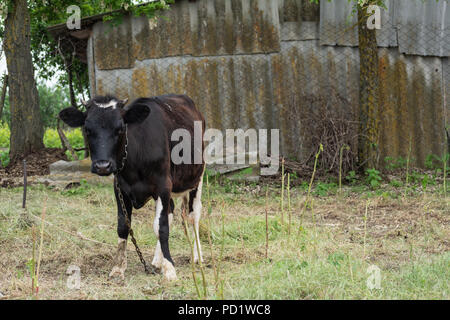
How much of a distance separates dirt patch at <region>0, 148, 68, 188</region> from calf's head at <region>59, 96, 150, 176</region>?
5.38m

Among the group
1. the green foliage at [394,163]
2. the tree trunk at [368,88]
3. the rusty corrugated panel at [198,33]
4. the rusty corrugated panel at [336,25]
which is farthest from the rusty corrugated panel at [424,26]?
the rusty corrugated panel at [198,33]

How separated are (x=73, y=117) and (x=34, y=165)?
6247 mm

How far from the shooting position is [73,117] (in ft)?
16.3

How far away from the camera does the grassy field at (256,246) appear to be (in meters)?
4.10

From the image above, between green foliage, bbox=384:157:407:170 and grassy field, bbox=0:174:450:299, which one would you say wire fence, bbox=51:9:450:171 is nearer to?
green foliage, bbox=384:157:407:170

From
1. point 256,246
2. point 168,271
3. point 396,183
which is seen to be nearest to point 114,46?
point 396,183

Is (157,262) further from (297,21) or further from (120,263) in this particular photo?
(297,21)

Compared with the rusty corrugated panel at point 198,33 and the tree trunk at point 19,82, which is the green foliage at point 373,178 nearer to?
the rusty corrugated panel at point 198,33

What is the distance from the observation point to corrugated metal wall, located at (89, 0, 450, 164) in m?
10.5

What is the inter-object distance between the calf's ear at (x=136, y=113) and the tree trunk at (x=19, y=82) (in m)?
6.70

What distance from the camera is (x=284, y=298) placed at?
382 cm

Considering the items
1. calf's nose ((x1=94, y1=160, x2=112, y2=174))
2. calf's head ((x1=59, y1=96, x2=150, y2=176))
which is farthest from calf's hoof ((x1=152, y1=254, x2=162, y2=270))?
calf's nose ((x1=94, y1=160, x2=112, y2=174))
